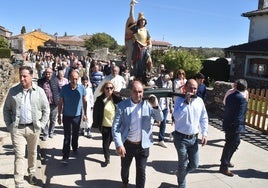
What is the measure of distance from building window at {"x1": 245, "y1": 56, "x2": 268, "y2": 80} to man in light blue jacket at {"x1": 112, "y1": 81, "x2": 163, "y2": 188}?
16151 mm

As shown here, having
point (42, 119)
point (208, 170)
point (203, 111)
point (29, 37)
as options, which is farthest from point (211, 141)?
point (29, 37)

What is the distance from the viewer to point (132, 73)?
6.80m

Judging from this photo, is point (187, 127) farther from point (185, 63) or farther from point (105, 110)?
point (185, 63)

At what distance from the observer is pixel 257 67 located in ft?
62.7

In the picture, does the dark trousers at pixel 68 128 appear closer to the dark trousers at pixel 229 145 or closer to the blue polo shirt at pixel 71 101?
the blue polo shirt at pixel 71 101

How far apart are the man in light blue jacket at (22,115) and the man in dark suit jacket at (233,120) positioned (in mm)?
3406

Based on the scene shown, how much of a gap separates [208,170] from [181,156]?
166 centimetres

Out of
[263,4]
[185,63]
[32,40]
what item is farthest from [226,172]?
[32,40]

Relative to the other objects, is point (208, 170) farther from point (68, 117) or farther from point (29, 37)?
point (29, 37)

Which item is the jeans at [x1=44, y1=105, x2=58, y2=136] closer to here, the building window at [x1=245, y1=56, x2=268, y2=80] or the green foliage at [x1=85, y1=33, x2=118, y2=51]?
the building window at [x1=245, y1=56, x2=268, y2=80]

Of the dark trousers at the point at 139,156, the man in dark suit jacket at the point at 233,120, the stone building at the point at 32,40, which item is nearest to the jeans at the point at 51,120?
the dark trousers at the point at 139,156

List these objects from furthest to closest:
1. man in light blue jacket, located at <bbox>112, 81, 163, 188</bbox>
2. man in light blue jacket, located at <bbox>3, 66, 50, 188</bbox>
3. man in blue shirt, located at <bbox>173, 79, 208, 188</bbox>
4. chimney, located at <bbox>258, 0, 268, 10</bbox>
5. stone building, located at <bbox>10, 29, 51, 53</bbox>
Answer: stone building, located at <bbox>10, 29, 51, 53</bbox> < chimney, located at <bbox>258, 0, 268, 10</bbox> < man in blue shirt, located at <bbox>173, 79, 208, 188</bbox> < man in light blue jacket, located at <bbox>3, 66, 50, 188</bbox> < man in light blue jacket, located at <bbox>112, 81, 163, 188</bbox>

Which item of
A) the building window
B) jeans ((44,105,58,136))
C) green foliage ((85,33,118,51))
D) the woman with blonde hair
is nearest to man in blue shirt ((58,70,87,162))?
the woman with blonde hair

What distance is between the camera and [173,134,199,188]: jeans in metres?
4.54
